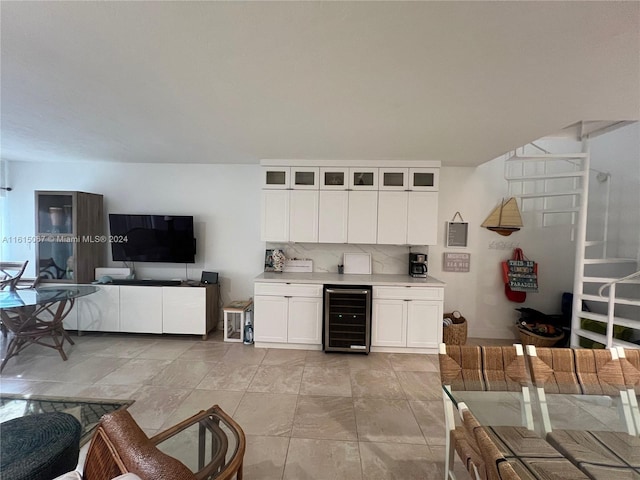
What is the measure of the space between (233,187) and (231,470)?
141 inches

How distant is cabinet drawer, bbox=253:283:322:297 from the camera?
133 inches

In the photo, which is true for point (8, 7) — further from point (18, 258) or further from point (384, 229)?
point (18, 258)

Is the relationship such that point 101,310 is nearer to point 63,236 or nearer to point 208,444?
point 63,236

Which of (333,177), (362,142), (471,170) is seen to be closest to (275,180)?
(333,177)

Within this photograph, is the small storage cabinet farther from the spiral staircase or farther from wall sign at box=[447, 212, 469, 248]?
the spiral staircase

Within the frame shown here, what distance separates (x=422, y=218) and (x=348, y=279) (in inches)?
50.4

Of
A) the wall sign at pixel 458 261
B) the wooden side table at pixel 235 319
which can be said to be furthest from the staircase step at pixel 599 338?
the wooden side table at pixel 235 319

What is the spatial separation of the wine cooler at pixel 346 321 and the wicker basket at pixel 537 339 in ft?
6.84

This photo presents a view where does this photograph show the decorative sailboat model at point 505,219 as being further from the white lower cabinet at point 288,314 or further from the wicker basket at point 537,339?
the white lower cabinet at point 288,314

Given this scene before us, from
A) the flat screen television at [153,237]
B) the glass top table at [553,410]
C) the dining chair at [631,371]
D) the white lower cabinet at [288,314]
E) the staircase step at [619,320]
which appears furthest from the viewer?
the flat screen television at [153,237]

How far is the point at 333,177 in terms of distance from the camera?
3.56 meters

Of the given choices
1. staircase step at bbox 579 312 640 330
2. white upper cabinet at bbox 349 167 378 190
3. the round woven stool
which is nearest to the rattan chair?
the round woven stool

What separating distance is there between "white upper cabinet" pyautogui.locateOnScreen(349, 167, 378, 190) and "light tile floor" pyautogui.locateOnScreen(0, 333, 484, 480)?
7.15 feet

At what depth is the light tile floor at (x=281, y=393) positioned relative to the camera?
1.78 meters
